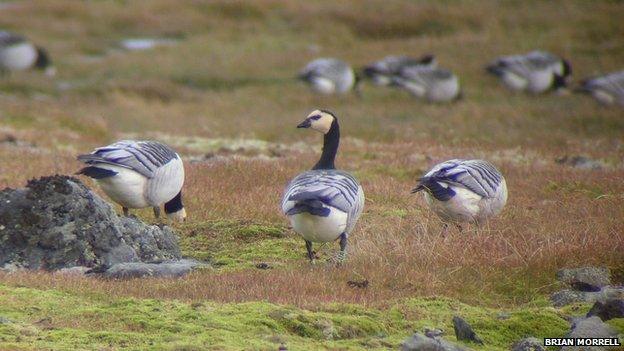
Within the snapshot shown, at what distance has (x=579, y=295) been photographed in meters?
9.98

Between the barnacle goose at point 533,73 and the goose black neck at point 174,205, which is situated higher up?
the goose black neck at point 174,205

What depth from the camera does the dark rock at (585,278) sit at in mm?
10328

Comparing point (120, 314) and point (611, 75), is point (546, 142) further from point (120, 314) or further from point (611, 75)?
point (120, 314)

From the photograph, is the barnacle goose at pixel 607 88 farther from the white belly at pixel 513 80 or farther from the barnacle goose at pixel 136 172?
the barnacle goose at pixel 136 172

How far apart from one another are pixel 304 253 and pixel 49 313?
14.2 feet

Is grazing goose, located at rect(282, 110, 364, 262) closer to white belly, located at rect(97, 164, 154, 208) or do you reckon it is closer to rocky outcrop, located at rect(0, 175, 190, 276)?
rocky outcrop, located at rect(0, 175, 190, 276)

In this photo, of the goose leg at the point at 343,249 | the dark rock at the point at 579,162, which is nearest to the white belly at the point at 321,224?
the goose leg at the point at 343,249

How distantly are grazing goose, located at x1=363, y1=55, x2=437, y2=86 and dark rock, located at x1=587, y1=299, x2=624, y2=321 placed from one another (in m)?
→ 24.7

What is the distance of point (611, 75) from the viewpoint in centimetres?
3109

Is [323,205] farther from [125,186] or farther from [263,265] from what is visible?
[125,186]

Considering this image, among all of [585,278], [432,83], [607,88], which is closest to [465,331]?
[585,278]

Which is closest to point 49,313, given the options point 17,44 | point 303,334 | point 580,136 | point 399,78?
point 303,334

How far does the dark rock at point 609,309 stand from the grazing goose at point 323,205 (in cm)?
278

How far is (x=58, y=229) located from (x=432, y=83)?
2141 centimetres
